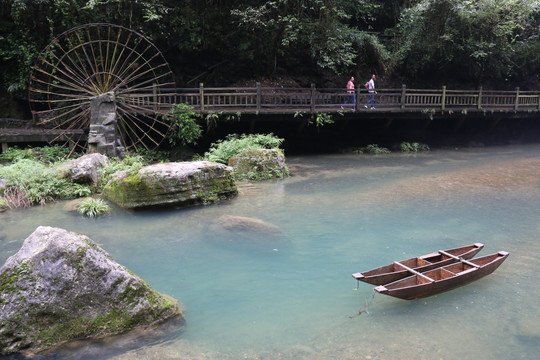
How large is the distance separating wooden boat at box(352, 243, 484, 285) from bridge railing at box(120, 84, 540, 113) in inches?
396

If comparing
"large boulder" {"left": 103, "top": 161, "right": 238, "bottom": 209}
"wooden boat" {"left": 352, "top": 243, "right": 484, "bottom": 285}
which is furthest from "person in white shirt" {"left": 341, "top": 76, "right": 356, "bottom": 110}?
"wooden boat" {"left": 352, "top": 243, "right": 484, "bottom": 285}

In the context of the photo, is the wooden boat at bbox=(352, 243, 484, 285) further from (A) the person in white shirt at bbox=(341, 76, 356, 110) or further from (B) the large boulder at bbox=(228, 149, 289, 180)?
(A) the person in white shirt at bbox=(341, 76, 356, 110)

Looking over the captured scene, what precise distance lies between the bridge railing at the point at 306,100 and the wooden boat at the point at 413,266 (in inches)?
396

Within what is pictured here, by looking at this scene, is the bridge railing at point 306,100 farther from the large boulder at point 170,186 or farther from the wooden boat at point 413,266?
the wooden boat at point 413,266

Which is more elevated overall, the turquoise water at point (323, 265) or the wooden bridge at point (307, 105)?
the wooden bridge at point (307, 105)

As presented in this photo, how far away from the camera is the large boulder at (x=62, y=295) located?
4367 millimetres

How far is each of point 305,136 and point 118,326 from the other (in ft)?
48.8

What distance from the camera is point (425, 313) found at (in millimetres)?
5301

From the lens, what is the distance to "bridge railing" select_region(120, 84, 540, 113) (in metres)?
15.0

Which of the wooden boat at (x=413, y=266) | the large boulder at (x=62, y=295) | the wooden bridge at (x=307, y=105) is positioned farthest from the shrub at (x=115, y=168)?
the wooden boat at (x=413, y=266)

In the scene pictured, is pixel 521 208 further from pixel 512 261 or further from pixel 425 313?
pixel 425 313

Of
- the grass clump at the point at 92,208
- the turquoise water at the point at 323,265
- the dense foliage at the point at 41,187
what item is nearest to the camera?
the turquoise water at the point at 323,265

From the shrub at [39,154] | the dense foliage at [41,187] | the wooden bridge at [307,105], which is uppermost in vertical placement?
the wooden bridge at [307,105]

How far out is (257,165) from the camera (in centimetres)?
1305
